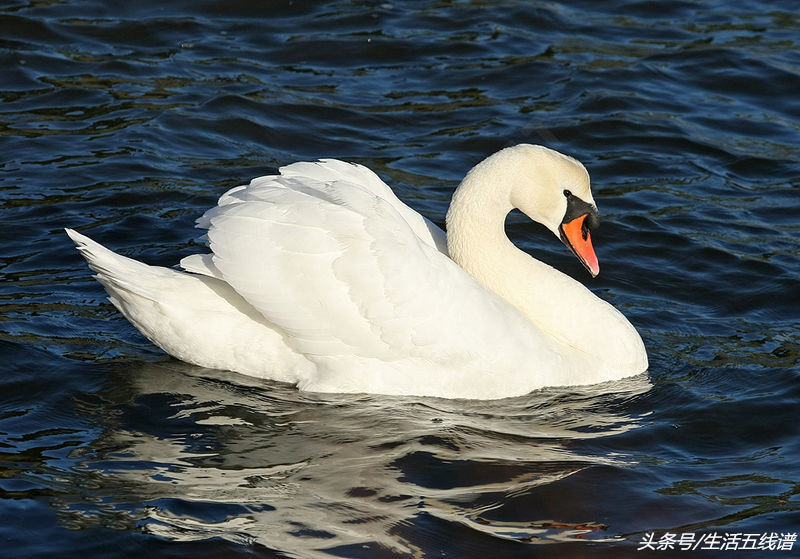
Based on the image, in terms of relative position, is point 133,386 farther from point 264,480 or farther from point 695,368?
point 695,368

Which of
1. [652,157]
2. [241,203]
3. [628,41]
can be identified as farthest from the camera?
[628,41]

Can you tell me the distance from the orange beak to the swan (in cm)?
8

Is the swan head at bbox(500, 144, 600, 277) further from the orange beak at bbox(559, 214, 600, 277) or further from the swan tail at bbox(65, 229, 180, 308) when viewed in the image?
the swan tail at bbox(65, 229, 180, 308)

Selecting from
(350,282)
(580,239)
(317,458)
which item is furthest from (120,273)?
(580,239)

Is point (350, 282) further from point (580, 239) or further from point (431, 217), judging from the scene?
point (431, 217)

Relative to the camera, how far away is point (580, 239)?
7.56 m

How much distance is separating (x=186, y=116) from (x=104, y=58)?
1.44m

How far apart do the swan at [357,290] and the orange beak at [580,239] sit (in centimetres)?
8

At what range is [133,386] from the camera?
7.05m

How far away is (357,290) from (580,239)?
158 cm

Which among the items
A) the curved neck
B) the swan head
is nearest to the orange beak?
the swan head

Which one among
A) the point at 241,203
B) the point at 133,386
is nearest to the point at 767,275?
the point at 241,203

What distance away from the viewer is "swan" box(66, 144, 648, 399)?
22.1 ft

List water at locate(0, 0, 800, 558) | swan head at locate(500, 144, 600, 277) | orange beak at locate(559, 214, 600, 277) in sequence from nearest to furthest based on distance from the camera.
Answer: water at locate(0, 0, 800, 558) → swan head at locate(500, 144, 600, 277) → orange beak at locate(559, 214, 600, 277)
